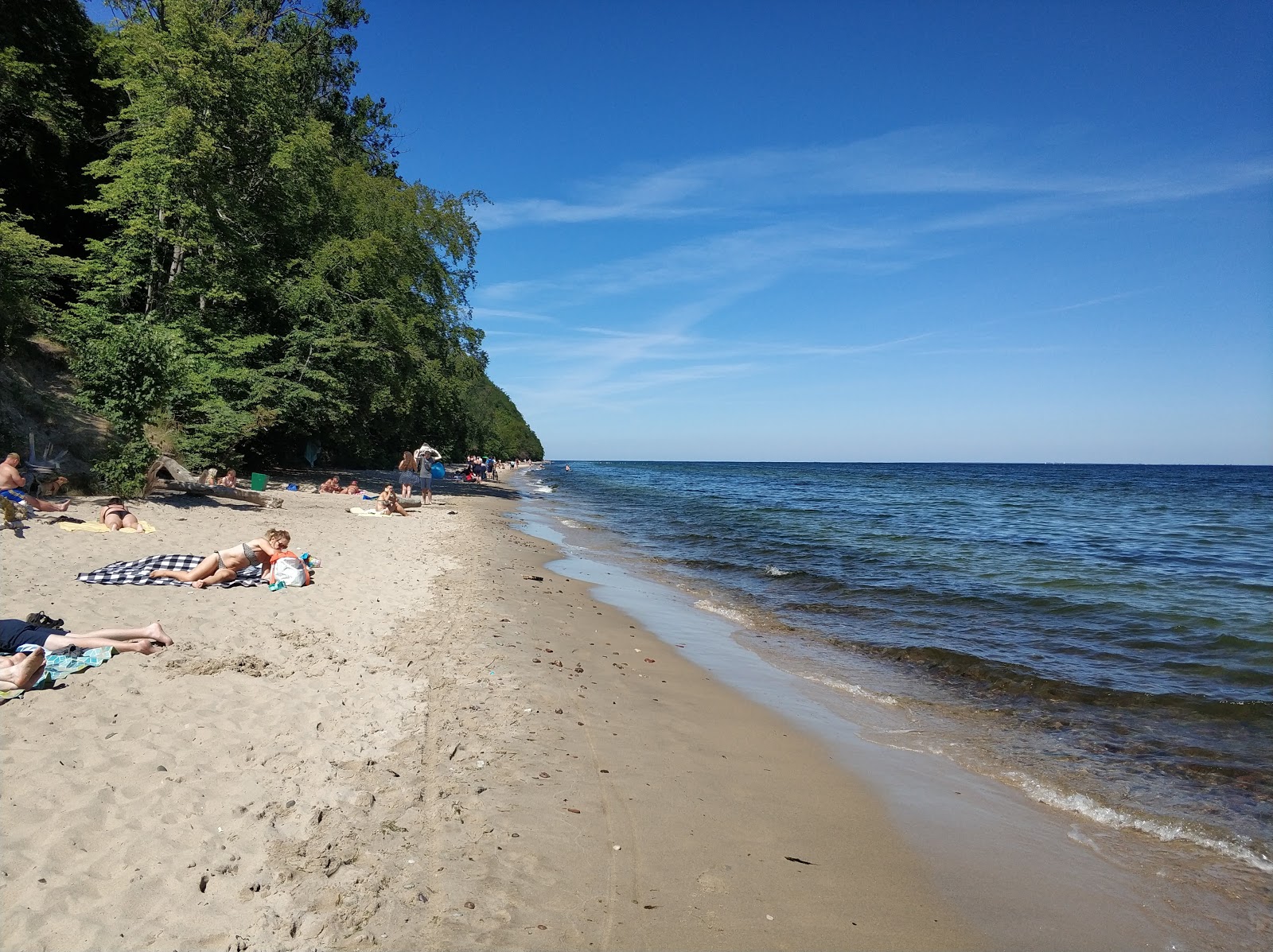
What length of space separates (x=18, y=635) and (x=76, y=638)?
→ 36cm

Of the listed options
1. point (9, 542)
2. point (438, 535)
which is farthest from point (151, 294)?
point (9, 542)

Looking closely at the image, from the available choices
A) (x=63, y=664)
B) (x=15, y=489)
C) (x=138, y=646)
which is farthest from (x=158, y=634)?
Answer: (x=15, y=489)

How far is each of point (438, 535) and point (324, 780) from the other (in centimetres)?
1228

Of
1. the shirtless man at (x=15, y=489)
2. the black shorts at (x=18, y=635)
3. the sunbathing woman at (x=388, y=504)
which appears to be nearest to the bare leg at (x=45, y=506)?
the shirtless man at (x=15, y=489)

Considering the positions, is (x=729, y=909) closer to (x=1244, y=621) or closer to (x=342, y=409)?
(x=1244, y=621)

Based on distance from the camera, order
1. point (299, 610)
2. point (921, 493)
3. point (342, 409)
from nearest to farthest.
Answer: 1. point (299, 610)
2. point (342, 409)
3. point (921, 493)

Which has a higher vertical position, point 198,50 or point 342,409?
point 198,50

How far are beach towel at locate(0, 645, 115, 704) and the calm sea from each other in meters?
7.29

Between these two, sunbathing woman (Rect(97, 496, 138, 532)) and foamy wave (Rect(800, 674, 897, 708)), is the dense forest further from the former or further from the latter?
foamy wave (Rect(800, 674, 897, 708))

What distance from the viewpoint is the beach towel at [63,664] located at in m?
4.59

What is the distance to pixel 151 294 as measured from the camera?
18844 mm

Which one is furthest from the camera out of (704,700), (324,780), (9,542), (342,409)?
(342,409)

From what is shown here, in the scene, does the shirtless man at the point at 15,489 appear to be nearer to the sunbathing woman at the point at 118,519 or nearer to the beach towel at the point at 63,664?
the sunbathing woman at the point at 118,519

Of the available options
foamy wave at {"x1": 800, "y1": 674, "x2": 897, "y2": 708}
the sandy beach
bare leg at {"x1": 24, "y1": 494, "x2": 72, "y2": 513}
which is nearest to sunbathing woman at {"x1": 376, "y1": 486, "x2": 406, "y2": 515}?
bare leg at {"x1": 24, "y1": 494, "x2": 72, "y2": 513}
